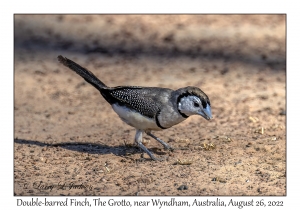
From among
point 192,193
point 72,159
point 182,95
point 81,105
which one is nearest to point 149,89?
point 182,95

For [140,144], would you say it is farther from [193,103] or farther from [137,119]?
[193,103]

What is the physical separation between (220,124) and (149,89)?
2.07 metres

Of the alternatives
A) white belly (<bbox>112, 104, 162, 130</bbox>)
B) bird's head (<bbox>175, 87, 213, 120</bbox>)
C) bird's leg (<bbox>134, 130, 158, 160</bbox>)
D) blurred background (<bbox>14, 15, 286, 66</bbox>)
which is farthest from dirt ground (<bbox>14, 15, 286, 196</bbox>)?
bird's head (<bbox>175, 87, 213, 120</bbox>)

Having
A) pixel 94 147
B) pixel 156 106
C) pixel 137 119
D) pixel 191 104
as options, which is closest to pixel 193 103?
pixel 191 104

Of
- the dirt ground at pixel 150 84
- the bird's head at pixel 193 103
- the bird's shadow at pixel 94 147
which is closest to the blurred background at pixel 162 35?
the dirt ground at pixel 150 84

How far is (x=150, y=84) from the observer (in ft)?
40.9

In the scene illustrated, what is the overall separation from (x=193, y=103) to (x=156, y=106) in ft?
1.83

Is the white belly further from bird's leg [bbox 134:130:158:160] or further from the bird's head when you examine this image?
the bird's head

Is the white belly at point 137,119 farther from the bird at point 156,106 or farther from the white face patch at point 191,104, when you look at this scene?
the white face patch at point 191,104

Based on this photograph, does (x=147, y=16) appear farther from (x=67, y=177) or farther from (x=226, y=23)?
(x=67, y=177)

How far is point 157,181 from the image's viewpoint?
7.39 meters

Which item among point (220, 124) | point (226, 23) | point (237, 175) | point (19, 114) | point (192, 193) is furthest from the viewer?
point (226, 23)

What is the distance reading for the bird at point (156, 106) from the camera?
8133mm

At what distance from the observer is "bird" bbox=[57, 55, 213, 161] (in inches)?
320
